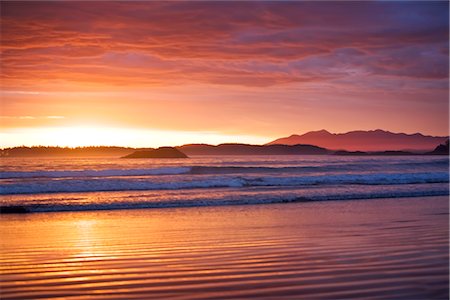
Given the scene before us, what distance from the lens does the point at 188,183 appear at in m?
21.1

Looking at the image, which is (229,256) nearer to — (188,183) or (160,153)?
(188,183)

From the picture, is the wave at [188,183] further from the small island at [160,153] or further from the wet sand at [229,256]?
the small island at [160,153]

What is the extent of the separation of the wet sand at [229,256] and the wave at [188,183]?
7.48 metres

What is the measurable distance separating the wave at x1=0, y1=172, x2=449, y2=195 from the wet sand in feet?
24.6

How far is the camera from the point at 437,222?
34.0 feet

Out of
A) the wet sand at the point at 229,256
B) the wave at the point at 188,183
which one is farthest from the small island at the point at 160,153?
the wet sand at the point at 229,256

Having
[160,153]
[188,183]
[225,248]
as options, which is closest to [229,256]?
[225,248]

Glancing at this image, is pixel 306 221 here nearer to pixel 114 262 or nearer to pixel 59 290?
pixel 114 262

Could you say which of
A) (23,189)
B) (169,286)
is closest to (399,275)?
(169,286)

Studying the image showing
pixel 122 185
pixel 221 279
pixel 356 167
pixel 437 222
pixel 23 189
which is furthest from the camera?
pixel 356 167

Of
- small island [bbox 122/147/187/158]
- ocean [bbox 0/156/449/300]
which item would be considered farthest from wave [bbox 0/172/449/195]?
small island [bbox 122/147/187/158]

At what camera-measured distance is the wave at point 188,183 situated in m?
19.5

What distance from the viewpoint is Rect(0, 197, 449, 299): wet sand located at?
525 cm

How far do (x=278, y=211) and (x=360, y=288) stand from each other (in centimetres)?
766
